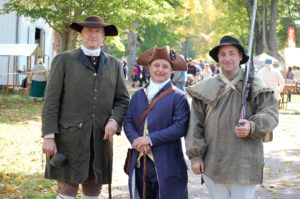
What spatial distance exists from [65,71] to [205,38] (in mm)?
65334

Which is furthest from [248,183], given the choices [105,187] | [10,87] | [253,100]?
[10,87]

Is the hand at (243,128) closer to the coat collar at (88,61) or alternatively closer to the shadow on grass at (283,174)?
the coat collar at (88,61)

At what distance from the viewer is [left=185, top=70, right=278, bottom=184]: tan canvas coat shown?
14.6 feet

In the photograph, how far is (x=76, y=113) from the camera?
16.4ft

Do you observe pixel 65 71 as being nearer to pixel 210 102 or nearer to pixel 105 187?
pixel 210 102

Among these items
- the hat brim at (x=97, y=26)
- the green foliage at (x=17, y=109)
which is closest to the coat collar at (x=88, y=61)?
the hat brim at (x=97, y=26)

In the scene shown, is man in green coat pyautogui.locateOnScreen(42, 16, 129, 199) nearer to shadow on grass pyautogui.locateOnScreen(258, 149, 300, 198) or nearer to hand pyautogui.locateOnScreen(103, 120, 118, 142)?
hand pyautogui.locateOnScreen(103, 120, 118, 142)

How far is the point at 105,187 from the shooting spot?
7.85 metres

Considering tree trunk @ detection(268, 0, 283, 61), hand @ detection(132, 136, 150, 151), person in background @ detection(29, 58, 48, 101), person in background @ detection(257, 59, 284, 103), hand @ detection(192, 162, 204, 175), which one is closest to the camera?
hand @ detection(192, 162, 204, 175)

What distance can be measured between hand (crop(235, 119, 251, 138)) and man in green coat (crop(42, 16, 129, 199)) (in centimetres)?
120

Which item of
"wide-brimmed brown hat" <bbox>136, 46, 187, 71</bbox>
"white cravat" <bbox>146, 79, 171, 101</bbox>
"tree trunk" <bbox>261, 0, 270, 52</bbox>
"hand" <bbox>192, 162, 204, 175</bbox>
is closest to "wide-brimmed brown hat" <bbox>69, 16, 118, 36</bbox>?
"wide-brimmed brown hat" <bbox>136, 46, 187, 71</bbox>

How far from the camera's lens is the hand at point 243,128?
169 inches

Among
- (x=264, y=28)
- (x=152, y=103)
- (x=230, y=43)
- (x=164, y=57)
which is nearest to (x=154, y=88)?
(x=152, y=103)

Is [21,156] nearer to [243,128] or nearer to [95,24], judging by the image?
[95,24]
